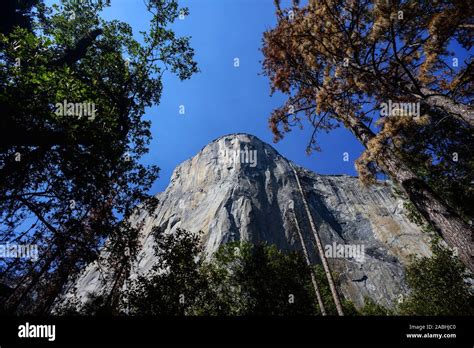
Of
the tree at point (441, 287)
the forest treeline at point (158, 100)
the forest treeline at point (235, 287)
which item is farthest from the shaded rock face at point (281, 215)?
the forest treeline at point (158, 100)

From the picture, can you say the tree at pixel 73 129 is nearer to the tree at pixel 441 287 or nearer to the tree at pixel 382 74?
the tree at pixel 382 74

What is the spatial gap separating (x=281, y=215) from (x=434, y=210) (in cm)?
4559

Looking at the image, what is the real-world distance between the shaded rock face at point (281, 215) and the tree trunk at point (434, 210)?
29.8m

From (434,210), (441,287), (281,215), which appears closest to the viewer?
(434,210)

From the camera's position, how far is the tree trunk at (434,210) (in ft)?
14.5

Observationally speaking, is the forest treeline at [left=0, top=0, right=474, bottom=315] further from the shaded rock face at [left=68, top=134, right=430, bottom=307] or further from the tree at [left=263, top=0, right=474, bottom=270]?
the shaded rock face at [left=68, top=134, right=430, bottom=307]

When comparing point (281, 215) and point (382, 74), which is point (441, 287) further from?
point (281, 215)

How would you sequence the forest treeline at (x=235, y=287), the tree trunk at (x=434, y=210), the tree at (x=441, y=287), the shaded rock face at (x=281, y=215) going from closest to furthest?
the tree trunk at (x=434, y=210) → the forest treeline at (x=235, y=287) → the tree at (x=441, y=287) → the shaded rock face at (x=281, y=215)

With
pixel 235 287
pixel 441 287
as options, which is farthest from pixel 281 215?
pixel 235 287

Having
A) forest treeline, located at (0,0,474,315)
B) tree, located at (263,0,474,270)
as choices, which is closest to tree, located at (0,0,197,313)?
forest treeline, located at (0,0,474,315)

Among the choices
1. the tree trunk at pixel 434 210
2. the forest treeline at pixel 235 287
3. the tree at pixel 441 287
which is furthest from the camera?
the tree at pixel 441 287

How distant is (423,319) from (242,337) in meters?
2.84

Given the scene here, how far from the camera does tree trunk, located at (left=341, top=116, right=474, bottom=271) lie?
4.42 metres

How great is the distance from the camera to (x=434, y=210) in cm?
507
